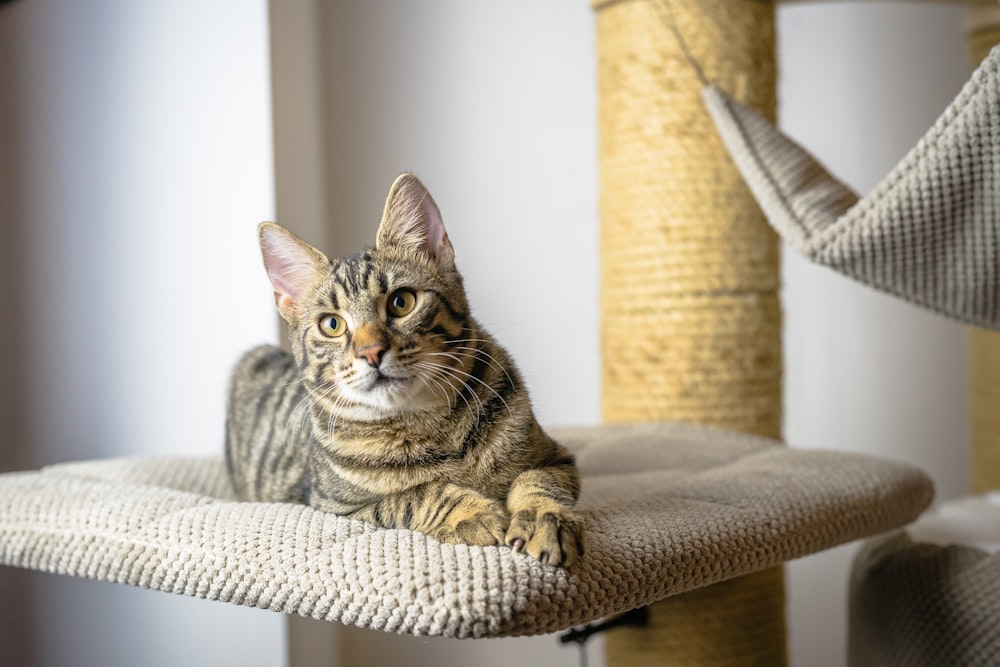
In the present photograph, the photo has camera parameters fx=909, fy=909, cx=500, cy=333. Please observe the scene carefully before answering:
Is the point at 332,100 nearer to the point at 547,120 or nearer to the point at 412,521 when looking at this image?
the point at 547,120

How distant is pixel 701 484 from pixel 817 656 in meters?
1.46

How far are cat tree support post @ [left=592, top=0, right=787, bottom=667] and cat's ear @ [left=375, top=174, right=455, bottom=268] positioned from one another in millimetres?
838

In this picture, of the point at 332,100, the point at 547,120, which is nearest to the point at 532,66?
the point at 547,120

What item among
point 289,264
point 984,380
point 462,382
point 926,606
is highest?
point 289,264

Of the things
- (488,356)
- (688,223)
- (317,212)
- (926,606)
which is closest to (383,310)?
(488,356)

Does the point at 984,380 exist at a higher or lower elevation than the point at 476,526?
lower

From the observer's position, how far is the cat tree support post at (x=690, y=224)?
5.63ft

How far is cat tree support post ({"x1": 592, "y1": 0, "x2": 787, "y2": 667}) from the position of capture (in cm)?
171

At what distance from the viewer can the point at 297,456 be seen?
113 cm

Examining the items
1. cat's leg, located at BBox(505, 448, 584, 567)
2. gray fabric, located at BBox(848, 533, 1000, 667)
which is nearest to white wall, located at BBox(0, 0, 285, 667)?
cat's leg, located at BBox(505, 448, 584, 567)

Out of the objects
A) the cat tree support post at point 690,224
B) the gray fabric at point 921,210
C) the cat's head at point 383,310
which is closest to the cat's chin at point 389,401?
the cat's head at point 383,310

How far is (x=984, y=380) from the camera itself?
2.23m

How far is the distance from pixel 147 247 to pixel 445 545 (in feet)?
3.58

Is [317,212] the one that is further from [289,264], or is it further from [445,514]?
[445,514]
